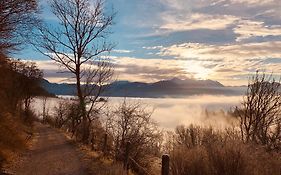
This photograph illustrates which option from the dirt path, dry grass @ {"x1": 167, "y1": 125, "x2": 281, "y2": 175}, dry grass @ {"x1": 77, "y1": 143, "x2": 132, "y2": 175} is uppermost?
dry grass @ {"x1": 167, "y1": 125, "x2": 281, "y2": 175}

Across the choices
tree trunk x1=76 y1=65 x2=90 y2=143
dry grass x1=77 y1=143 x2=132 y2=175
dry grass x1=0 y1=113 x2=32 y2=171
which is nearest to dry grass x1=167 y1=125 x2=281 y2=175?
dry grass x1=77 y1=143 x2=132 y2=175

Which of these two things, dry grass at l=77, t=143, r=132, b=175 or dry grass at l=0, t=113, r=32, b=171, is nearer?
dry grass at l=77, t=143, r=132, b=175

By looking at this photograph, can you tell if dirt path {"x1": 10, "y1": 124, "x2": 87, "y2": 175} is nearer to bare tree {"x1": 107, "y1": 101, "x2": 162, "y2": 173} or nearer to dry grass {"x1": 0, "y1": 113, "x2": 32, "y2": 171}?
dry grass {"x1": 0, "y1": 113, "x2": 32, "y2": 171}

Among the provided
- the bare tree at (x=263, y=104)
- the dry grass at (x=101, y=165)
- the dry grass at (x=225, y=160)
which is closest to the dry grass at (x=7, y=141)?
the dry grass at (x=101, y=165)

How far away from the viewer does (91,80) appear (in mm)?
35125

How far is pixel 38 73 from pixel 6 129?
3201 cm

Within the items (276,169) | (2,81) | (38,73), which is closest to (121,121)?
(2,81)

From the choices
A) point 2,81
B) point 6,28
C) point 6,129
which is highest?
point 6,28

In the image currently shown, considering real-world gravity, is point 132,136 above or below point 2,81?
below

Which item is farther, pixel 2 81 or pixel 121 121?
pixel 121 121

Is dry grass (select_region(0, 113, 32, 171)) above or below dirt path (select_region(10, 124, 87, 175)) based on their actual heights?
above

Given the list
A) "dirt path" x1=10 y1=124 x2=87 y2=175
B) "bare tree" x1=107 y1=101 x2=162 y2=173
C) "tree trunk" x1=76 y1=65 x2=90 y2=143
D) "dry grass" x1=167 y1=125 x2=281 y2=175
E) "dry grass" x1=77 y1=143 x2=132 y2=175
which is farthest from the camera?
"tree trunk" x1=76 y1=65 x2=90 y2=143

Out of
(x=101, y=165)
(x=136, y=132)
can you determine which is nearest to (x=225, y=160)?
(x=101, y=165)

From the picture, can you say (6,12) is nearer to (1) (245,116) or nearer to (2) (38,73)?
(1) (245,116)
